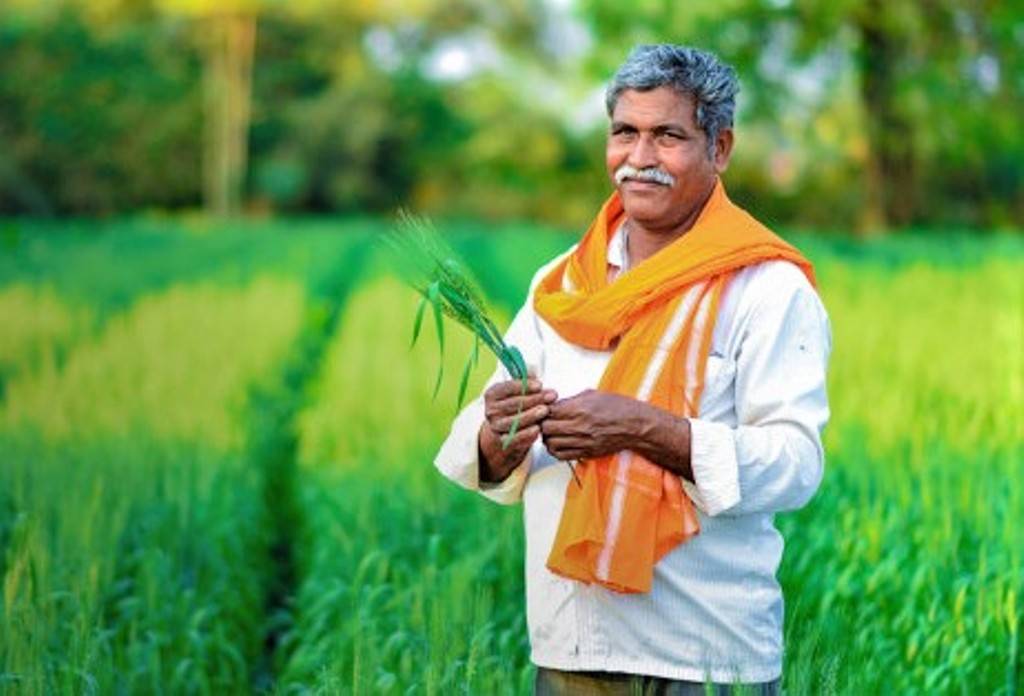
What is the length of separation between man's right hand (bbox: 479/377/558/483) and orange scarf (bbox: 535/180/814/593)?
0.10 metres

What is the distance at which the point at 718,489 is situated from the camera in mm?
2445

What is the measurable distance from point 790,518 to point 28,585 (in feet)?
7.30

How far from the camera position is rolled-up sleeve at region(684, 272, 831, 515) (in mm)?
2447

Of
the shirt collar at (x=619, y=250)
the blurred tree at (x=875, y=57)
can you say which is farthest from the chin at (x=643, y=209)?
the blurred tree at (x=875, y=57)

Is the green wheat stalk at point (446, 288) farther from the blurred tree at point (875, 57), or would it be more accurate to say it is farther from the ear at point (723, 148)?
the blurred tree at point (875, 57)

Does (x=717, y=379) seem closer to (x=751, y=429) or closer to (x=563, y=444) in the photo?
(x=751, y=429)

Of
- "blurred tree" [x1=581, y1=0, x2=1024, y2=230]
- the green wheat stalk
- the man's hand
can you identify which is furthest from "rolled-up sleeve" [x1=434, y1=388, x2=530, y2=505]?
"blurred tree" [x1=581, y1=0, x2=1024, y2=230]

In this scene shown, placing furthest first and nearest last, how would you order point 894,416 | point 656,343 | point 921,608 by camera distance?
point 894,416 < point 921,608 < point 656,343

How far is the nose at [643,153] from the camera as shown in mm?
2564

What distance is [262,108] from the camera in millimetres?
50125

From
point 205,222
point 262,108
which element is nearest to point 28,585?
point 205,222

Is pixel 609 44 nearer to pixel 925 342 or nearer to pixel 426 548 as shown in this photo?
pixel 925 342

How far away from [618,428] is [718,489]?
17cm

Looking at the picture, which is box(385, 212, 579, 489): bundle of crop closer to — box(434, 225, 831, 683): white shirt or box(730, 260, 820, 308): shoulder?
box(434, 225, 831, 683): white shirt
